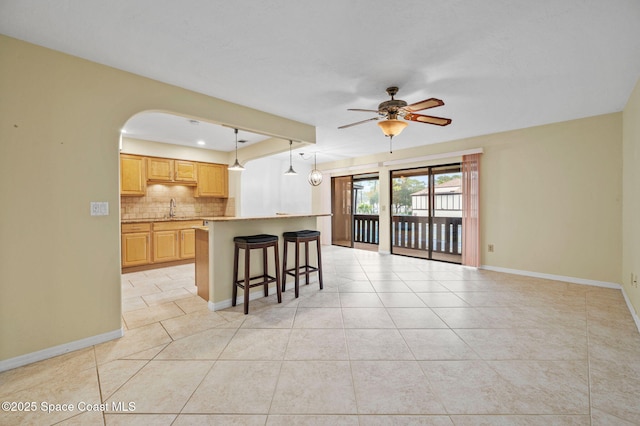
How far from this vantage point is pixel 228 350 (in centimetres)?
219

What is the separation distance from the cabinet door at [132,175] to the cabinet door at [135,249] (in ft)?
2.78

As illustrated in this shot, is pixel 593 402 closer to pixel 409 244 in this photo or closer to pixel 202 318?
pixel 202 318

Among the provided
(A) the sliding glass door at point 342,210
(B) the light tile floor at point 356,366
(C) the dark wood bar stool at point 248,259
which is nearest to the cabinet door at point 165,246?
(B) the light tile floor at point 356,366

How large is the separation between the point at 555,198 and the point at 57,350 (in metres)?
6.35

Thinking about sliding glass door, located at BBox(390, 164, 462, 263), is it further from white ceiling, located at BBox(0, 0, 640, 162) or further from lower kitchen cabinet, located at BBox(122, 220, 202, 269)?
lower kitchen cabinet, located at BBox(122, 220, 202, 269)

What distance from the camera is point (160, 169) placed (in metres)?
5.25

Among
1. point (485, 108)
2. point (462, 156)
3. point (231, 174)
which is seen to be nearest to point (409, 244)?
point (462, 156)

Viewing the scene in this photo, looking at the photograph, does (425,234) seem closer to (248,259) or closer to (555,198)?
(555,198)

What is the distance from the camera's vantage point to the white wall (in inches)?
259

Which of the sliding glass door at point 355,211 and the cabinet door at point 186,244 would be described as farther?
the sliding glass door at point 355,211

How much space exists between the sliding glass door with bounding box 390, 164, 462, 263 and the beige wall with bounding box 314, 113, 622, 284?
65cm

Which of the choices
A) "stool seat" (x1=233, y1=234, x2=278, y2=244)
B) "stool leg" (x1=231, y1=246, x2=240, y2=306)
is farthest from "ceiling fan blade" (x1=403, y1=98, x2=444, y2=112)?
"stool leg" (x1=231, y1=246, x2=240, y2=306)

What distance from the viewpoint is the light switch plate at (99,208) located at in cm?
231

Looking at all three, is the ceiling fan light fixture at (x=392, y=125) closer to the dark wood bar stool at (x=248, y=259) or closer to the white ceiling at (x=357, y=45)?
the white ceiling at (x=357, y=45)
